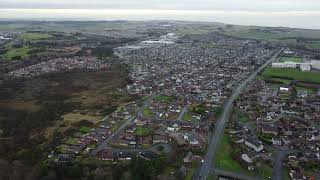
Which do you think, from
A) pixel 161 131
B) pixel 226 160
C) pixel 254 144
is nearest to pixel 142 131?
pixel 161 131

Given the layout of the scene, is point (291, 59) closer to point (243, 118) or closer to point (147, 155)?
point (243, 118)

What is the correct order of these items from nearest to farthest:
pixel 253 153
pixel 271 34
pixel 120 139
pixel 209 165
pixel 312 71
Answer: pixel 209 165 → pixel 253 153 → pixel 120 139 → pixel 312 71 → pixel 271 34

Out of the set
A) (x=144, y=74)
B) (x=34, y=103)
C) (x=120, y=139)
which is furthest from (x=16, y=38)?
(x=120, y=139)

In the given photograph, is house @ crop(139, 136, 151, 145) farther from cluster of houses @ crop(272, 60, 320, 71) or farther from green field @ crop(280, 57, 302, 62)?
green field @ crop(280, 57, 302, 62)

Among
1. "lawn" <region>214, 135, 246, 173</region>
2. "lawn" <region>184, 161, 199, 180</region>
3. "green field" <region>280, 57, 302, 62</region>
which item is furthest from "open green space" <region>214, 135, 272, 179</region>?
"green field" <region>280, 57, 302, 62</region>

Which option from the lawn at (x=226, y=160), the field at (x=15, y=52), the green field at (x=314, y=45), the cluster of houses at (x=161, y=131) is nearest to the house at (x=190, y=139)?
the cluster of houses at (x=161, y=131)

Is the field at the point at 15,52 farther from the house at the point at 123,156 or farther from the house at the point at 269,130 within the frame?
the house at the point at 269,130

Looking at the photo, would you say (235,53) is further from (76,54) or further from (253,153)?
(253,153)
